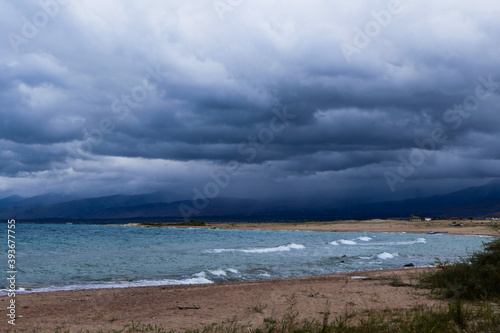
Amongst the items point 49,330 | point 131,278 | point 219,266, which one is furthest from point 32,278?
point 49,330

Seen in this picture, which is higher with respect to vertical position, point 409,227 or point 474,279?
point 474,279

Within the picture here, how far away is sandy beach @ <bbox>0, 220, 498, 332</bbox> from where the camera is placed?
1037 cm

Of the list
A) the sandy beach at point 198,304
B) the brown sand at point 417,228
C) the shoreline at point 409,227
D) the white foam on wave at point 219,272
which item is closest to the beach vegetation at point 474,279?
the sandy beach at point 198,304

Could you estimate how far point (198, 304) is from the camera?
41.6 feet

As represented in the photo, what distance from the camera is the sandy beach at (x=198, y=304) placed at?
10367mm

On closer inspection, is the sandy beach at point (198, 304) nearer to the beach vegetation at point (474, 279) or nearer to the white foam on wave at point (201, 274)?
Answer: the beach vegetation at point (474, 279)

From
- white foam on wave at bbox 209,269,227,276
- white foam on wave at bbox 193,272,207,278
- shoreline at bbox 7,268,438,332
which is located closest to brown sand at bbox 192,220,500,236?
white foam on wave at bbox 209,269,227,276

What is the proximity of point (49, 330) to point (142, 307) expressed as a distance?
3.26m

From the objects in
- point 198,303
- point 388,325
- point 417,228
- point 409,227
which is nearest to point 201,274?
point 198,303

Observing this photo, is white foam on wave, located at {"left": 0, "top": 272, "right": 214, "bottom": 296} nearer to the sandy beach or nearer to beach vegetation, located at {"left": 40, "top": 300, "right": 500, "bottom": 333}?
the sandy beach

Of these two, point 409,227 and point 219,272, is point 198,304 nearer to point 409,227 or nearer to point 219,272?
point 219,272

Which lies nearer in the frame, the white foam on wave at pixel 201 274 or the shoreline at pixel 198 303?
the shoreline at pixel 198 303

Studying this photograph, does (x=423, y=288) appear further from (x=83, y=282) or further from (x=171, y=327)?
(x=83, y=282)

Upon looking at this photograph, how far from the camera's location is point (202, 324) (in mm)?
9781
